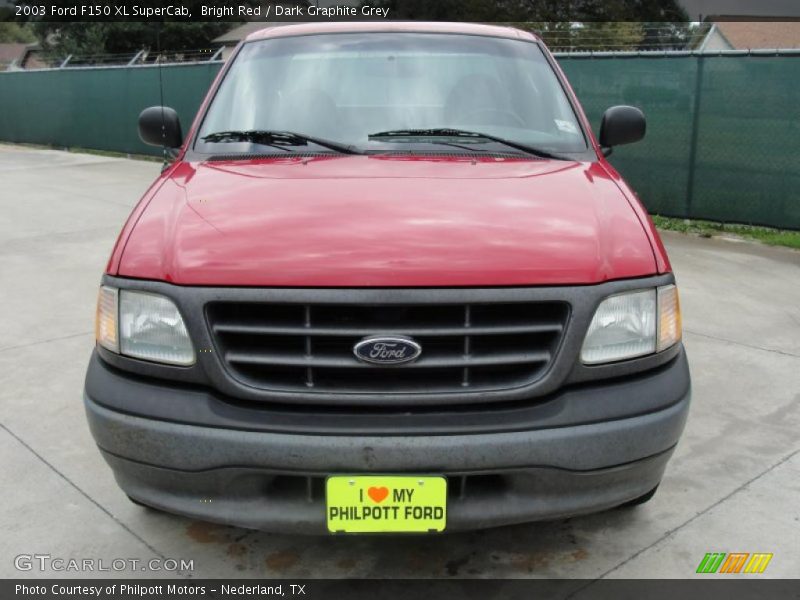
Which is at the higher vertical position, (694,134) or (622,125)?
(622,125)

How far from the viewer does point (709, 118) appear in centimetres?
878

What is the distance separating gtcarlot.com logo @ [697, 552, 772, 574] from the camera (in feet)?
9.19

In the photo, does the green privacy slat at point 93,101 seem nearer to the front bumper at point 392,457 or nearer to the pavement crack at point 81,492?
the pavement crack at point 81,492

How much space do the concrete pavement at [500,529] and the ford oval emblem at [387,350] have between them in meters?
0.91

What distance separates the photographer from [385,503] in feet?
7.42

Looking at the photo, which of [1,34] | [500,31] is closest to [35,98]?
[500,31]

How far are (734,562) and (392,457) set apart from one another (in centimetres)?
142

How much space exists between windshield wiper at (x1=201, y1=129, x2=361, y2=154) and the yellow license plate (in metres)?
1.50

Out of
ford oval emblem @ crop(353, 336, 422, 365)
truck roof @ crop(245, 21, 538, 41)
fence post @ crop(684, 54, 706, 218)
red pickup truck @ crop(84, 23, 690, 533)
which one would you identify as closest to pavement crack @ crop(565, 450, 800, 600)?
red pickup truck @ crop(84, 23, 690, 533)

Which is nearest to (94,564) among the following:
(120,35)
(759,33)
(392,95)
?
(392,95)

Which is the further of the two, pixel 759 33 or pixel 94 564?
pixel 759 33

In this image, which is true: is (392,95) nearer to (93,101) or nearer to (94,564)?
(94,564)

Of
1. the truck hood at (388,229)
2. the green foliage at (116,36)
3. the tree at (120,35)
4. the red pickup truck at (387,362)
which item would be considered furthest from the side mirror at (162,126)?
the green foliage at (116,36)

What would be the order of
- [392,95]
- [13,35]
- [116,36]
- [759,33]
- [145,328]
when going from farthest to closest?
[13,35] < [759,33] < [116,36] < [392,95] < [145,328]
